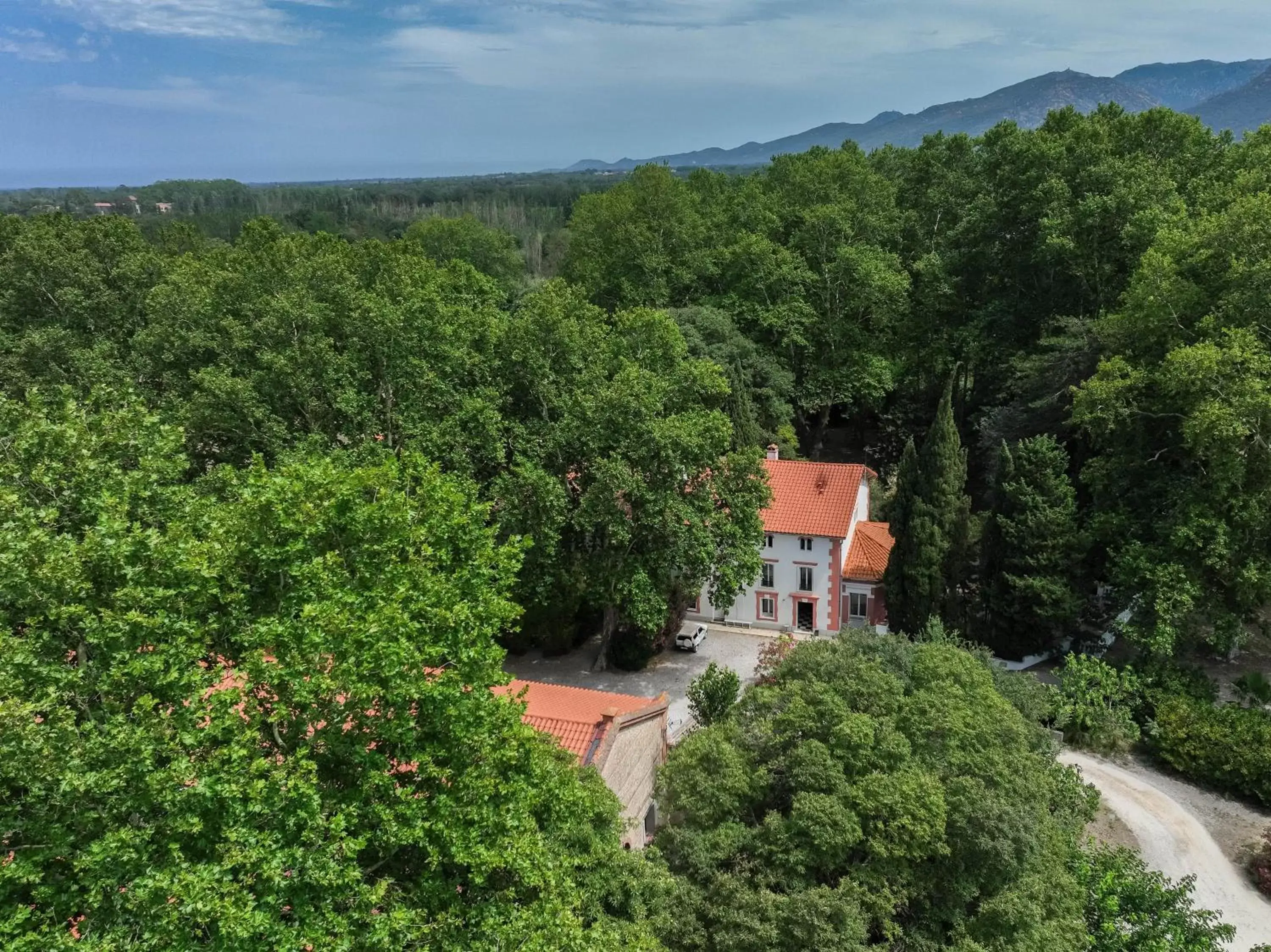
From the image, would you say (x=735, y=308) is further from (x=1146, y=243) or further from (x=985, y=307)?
(x=1146, y=243)

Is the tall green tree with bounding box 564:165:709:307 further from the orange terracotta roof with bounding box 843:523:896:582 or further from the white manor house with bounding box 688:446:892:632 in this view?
the orange terracotta roof with bounding box 843:523:896:582

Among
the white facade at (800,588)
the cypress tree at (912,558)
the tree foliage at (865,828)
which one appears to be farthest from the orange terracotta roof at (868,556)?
the tree foliage at (865,828)

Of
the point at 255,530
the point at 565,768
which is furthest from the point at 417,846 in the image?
the point at 255,530

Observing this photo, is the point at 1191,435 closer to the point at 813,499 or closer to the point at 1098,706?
the point at 1098,706

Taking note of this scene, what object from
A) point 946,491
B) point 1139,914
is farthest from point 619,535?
point 1139,914

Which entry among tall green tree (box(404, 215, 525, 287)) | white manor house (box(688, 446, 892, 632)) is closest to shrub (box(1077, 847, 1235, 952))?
white manor house (box(688, 446, 892, 632))

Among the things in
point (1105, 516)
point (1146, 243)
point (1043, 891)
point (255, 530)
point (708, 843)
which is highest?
point (1146, 243)
